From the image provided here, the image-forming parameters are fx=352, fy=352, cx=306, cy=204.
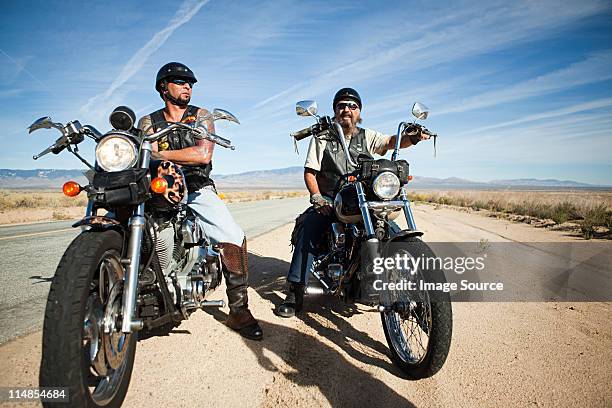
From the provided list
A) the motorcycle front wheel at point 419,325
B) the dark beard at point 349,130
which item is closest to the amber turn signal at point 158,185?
the motorcycle front wheel at point 419,325

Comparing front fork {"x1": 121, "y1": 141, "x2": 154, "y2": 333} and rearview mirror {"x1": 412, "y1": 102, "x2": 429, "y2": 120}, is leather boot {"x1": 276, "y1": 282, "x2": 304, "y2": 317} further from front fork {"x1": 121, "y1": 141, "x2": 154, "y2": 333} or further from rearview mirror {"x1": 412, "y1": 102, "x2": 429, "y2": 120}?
rearview mirror {"x1": 412, "y1": 102, "x2": 429, "y2": 120}

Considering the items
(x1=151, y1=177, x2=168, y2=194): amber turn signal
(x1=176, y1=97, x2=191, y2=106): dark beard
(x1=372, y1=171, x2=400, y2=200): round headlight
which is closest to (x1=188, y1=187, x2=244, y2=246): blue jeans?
(x1=176, y1=97, x2=191, y2=106): dark beard

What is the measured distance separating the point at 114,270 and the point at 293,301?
201 cm

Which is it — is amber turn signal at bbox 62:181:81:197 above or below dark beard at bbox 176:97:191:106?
below

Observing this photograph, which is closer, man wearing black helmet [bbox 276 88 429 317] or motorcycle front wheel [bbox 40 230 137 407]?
motorcycle front wheel [bbox 40 230 137 407]

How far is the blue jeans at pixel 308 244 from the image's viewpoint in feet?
11.8

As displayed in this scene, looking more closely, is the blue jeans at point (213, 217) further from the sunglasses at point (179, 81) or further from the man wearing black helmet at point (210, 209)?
the sunglasses at point (179, 81)

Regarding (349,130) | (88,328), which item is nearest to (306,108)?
(349,130)

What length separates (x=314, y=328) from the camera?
129 inches

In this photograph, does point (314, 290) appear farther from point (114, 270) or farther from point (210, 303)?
point (114, 270)

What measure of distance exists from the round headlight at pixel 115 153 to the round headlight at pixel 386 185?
1623 mm

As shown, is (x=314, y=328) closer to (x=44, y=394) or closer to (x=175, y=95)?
(x=44, y=394)

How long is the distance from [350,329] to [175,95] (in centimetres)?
268

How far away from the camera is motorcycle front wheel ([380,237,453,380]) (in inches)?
83.4
